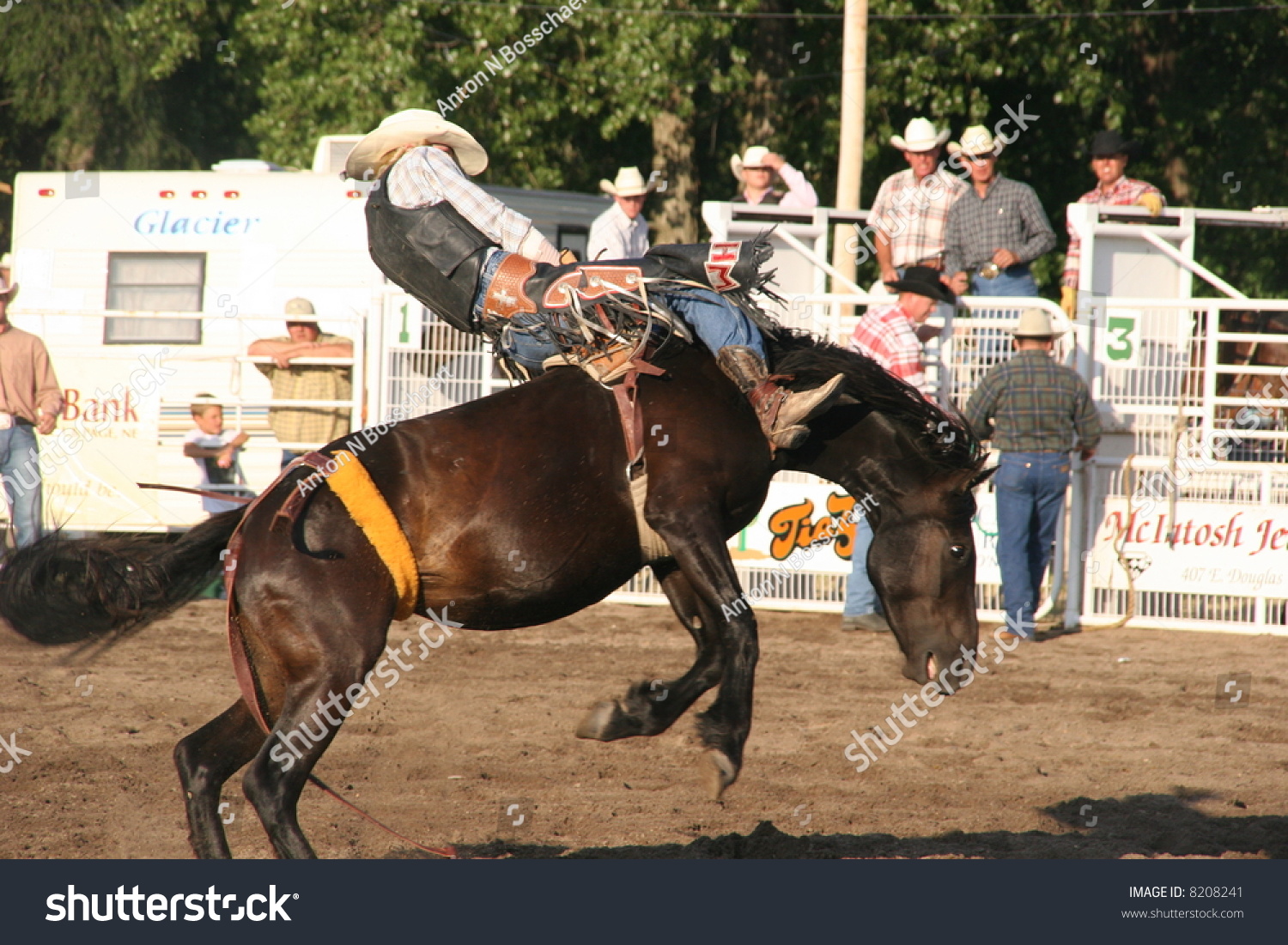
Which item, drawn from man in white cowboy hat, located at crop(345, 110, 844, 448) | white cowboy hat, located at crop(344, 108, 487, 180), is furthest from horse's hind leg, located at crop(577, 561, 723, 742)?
white cowboy hat, located at crop(344, 108, 487, 180)

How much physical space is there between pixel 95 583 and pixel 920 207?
283 inches

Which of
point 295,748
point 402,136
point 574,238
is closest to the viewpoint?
point 295,748

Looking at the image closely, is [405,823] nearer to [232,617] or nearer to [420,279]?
[232,617]

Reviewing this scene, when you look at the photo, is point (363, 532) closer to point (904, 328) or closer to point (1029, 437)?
point (904, 328)

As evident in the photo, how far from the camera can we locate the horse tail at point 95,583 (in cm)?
430

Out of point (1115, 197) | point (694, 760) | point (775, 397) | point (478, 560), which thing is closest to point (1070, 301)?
point (1115, 197)

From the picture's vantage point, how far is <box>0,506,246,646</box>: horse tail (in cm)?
430

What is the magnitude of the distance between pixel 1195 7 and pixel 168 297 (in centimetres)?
1244

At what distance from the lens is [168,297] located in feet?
41.3

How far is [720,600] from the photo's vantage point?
4.13 metres

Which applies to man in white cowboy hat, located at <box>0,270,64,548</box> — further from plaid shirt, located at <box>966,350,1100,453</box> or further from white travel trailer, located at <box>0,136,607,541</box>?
plaid shirt, located at <box>966,350,1100,453</box>

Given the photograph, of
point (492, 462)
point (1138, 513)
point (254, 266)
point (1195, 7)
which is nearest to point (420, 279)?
point (492, 462)

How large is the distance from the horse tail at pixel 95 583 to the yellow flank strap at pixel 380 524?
18.5 inches

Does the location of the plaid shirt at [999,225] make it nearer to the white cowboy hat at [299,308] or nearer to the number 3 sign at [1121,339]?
the number 3 sign at [1121,339]
